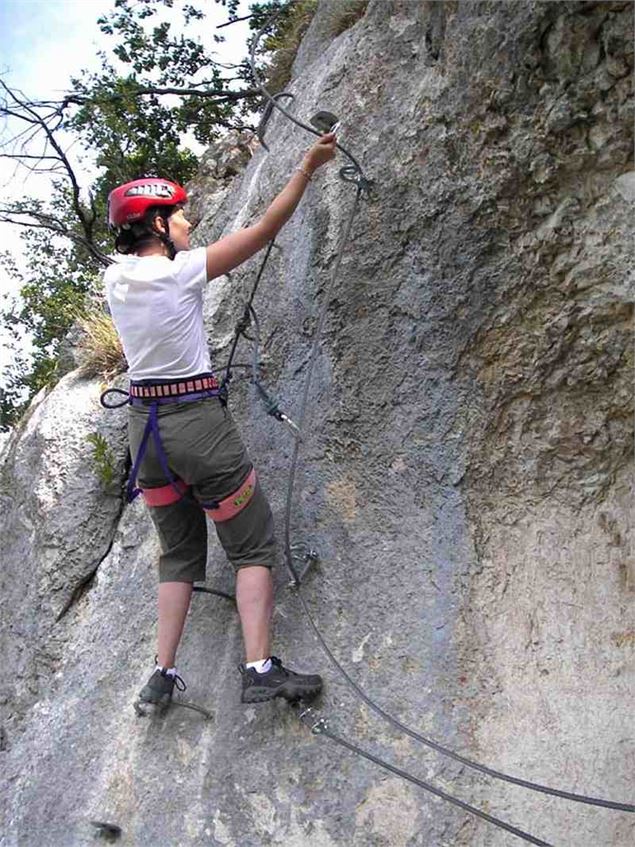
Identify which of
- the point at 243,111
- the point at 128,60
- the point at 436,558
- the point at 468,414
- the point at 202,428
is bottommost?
the point at 436,558

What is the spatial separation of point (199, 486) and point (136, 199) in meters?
1.34

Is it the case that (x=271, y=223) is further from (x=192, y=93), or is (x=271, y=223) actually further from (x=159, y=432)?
(x=192, y=93)

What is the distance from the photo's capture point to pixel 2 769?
4.73 m

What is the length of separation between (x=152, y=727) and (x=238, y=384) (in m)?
1.81

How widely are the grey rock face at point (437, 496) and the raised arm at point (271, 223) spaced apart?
0.54 meters

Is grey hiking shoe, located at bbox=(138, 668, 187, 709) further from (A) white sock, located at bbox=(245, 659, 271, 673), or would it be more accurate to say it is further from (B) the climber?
(A) white sock, located at bbox=(245, 659, 271, 673)

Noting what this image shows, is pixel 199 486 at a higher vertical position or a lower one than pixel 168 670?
higher

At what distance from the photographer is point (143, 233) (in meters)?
4.14

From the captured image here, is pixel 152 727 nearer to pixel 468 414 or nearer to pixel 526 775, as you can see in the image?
pixel 526 775

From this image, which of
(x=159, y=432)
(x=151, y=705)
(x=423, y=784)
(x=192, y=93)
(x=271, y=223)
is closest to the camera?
(x=423, y=784)

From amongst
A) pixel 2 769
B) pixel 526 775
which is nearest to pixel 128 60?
pixel 2 769

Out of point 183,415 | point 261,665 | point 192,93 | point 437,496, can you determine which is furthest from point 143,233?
point 192,93

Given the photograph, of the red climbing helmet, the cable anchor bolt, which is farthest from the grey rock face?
the red climbing helmet

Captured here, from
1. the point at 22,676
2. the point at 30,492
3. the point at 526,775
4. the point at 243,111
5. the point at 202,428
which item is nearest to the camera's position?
the point at 526,775
